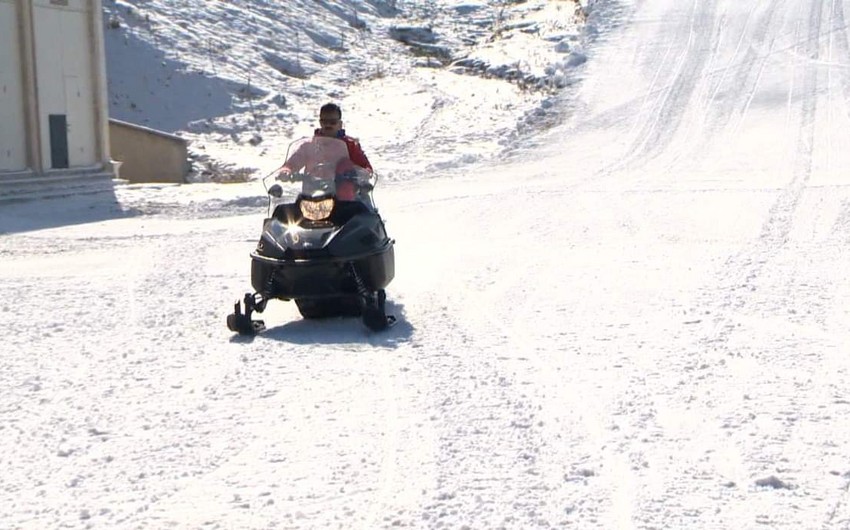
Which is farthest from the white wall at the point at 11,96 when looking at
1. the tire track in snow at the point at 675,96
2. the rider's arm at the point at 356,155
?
the rider's arm at the point at 356,155

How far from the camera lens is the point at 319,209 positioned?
8.59 m

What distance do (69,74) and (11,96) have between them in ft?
4.58

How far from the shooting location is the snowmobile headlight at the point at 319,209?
28.1ft

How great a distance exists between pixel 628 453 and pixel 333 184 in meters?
4.14

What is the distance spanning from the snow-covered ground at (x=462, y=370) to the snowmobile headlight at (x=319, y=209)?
828 millimetres

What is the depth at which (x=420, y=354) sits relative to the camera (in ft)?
24.8

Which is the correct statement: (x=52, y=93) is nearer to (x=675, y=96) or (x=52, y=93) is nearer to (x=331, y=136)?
(x=331, y=136)

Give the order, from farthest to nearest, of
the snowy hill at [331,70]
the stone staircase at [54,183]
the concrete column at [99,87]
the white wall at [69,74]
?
the snowy hill at [331,70] → the concrete column at [99,87] → the white wall at [69,74] → the stone staircase at [54,183]

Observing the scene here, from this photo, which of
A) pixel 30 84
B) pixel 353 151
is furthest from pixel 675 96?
pixel 353 151

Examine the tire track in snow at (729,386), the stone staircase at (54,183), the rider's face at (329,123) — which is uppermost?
the rider's face at (329,123)

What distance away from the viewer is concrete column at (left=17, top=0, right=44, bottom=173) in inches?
727

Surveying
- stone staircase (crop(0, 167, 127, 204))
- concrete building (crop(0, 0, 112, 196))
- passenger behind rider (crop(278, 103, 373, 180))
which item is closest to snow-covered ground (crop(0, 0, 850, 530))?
stone staircase (crop(0, 167, 127, 204))

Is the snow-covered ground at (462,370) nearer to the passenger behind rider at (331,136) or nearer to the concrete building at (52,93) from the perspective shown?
the passenger behind rider at (331,136)

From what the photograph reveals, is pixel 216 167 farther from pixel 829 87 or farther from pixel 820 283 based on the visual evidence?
pixel 820 283
